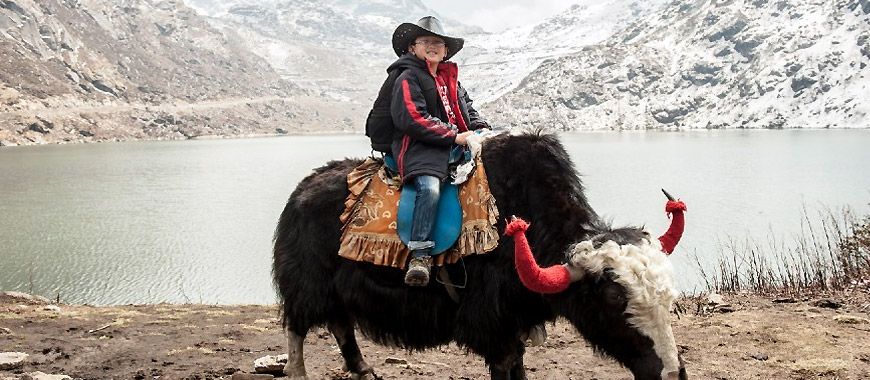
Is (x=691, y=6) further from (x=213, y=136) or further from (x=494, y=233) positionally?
(x=494, y=233)

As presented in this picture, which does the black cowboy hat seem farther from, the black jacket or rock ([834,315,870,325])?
rock ([834,315,870,325])

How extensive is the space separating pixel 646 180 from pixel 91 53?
113 m

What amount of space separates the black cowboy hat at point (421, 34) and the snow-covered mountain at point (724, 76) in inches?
3731

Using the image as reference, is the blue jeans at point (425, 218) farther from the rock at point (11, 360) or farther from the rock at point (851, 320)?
the rock at point (851, 320)

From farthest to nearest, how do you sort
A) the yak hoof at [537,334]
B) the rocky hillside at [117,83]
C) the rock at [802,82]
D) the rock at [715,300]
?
the rock at [802,82] → the rocky hillside at [117,83] → the rock at [715,300] → the yak hoof at [537,334]

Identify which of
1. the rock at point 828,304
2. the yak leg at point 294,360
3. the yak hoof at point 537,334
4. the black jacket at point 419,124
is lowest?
the rock at point 828,304

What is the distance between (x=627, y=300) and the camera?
312cm

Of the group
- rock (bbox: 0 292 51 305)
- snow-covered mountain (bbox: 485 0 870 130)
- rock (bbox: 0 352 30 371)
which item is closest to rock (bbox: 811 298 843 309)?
rock (bbox: 0 352 30 371)

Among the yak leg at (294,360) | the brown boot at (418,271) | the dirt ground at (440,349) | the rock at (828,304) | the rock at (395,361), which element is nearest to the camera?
the brown boot at (418,271)

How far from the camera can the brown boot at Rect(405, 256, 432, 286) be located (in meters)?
3.65

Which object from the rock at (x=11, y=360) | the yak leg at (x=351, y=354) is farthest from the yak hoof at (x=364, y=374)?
the rock at (x=11, y=360)

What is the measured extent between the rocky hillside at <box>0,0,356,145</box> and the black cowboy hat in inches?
3059

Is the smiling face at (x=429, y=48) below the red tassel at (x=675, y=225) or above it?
above

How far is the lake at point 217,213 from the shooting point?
1430cm
